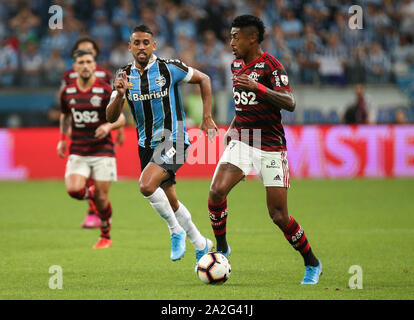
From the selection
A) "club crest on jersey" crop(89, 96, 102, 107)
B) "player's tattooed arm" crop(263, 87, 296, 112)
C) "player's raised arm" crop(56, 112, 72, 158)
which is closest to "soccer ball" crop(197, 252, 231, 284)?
"player's tattooed arm" crop(263, 87, 296, 112)

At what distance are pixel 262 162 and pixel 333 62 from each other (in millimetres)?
13372

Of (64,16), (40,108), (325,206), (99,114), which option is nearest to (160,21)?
(64,16)

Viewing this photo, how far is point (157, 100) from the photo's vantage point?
771 centimetres

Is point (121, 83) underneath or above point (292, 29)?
underneath

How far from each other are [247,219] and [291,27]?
986cm

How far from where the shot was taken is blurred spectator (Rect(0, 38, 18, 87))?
761 inches

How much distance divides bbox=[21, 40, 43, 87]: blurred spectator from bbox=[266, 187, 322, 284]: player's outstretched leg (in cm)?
1357

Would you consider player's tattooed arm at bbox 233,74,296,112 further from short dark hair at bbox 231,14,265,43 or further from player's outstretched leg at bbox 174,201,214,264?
player's outstretched leg at bbox 174,201,214,264

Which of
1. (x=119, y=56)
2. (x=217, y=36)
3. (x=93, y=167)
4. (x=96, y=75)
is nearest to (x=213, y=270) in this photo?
(x=93, y=167)

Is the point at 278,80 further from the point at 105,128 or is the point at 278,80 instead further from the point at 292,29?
the point at 292,29

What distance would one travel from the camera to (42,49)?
19922 millimetres

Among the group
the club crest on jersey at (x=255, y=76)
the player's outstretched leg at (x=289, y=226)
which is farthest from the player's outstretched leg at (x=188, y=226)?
the club crest on jersey at (x=255, y=76)

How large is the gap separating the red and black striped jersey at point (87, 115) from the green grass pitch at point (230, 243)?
1.18 metres

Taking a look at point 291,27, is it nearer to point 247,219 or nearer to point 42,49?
point 42,49
